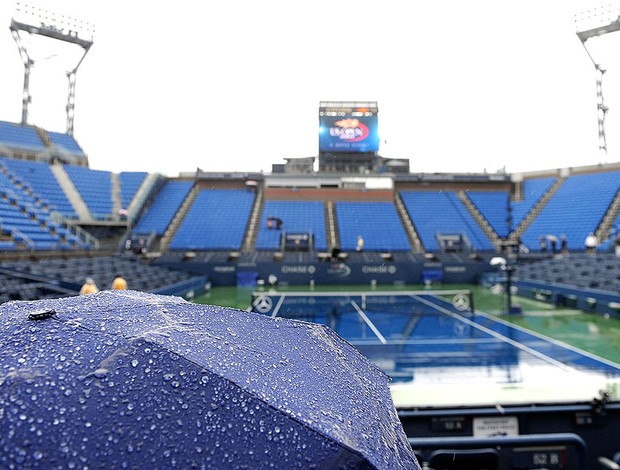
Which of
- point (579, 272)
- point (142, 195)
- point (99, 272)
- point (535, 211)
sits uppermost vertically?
point (142, 195)

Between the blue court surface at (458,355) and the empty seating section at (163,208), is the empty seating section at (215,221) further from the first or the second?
the blue court surface at (458,355)

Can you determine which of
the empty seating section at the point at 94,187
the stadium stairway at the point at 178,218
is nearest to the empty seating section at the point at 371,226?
the stadium stairway at the point at 178,218

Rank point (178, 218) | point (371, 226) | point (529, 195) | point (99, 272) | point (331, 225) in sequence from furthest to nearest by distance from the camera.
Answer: point (529, 195), point (178, 218), point (331, 225), point (371, 226), point (99, 272)

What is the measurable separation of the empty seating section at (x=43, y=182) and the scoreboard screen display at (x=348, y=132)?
60.9 feet

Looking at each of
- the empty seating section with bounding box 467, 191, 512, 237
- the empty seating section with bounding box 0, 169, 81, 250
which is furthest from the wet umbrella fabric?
the empty seating section with bounding box 467, 191, 512, 237

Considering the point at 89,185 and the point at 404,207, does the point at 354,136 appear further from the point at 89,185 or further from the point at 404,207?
the point at 89,185

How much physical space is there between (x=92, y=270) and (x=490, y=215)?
26.4 m

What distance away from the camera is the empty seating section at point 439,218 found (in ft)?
82.4

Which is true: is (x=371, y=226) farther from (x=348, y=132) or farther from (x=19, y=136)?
(x=19, y=136)

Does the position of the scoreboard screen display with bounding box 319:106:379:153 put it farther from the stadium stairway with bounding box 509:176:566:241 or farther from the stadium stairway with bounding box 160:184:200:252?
the stadium stairway with bounding box 509:176:566:241

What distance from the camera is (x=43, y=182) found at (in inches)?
971

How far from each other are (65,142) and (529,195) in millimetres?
37460

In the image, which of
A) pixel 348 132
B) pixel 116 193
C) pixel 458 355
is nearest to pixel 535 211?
pixel 348 132

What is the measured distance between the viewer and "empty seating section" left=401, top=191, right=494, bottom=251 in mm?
25109
